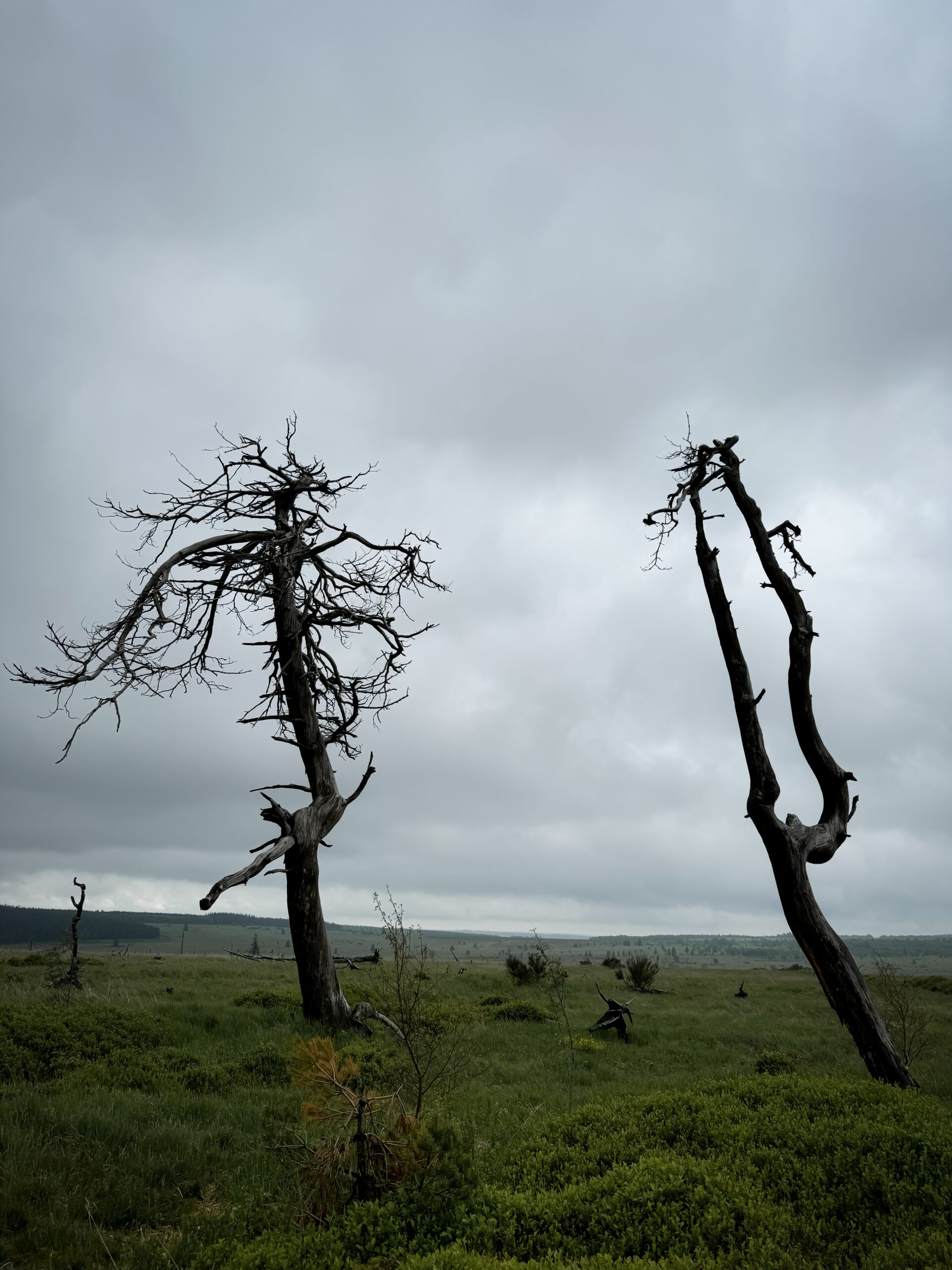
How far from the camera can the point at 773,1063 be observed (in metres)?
11.5

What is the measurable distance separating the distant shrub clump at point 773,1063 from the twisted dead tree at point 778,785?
3.96m

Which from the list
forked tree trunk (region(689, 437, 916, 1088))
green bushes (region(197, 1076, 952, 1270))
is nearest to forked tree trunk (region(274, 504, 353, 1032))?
green bushes (region(197, 1076, 952, 1270))

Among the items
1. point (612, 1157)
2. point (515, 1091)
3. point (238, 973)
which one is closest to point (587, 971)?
point (238, 973)

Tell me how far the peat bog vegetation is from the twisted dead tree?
0.83 m

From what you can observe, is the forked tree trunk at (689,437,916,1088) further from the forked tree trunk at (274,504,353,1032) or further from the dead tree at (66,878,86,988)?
the dead tree at (66,878,86,988)

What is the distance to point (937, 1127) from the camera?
5.84 m

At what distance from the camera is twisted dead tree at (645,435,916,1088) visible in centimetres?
766

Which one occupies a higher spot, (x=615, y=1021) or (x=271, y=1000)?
(x=271, y=1000)

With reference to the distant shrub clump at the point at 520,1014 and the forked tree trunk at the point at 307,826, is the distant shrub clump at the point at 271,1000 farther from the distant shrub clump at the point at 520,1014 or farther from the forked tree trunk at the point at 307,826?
the distant shrub clump at the point at 520,1014

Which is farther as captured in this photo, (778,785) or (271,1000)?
(271,1000)

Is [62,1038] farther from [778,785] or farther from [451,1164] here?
[778,785]

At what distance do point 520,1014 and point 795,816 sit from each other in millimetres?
10727

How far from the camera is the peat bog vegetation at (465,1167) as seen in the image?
4.39 meters

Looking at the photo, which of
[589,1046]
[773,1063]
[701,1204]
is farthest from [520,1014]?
[701,1204]
